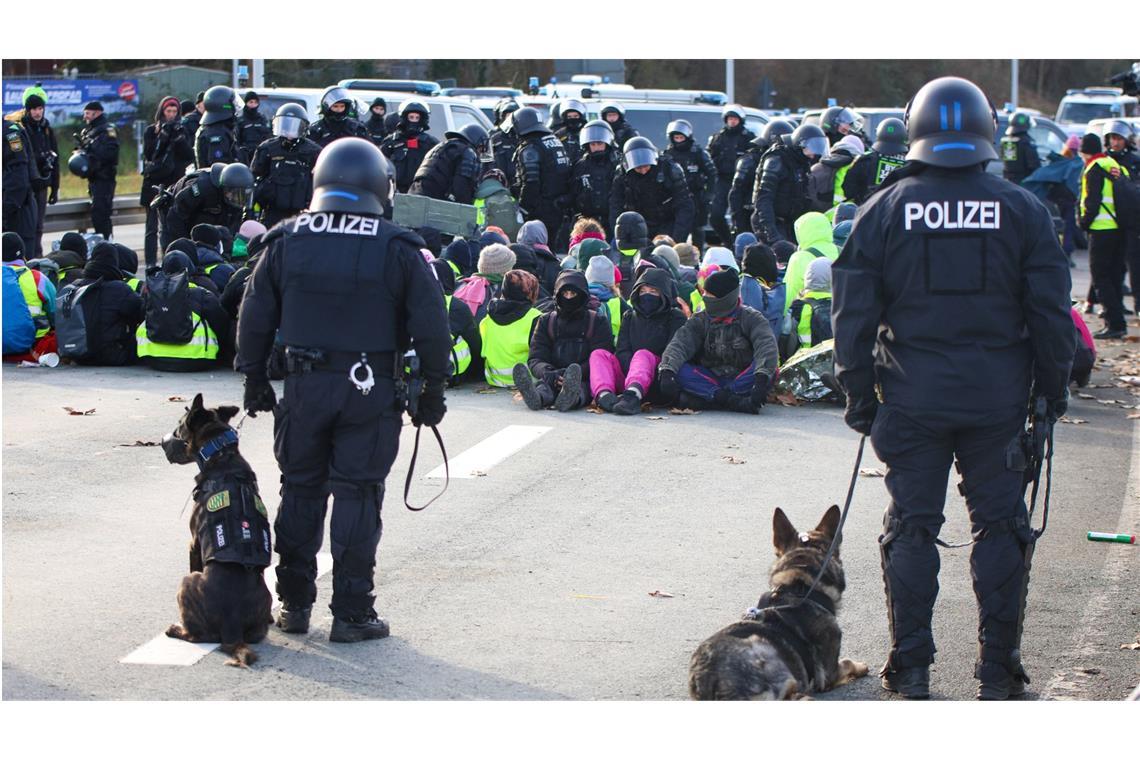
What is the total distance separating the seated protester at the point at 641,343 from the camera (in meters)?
10.9

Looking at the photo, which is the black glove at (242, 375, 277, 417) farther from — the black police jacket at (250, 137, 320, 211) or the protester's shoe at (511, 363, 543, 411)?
the black police jacket at (250, 137, 320, 211)

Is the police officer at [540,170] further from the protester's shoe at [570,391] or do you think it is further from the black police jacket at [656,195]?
the protester's shoe at [570,391]

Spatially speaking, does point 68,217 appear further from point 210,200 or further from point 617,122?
point 617,122

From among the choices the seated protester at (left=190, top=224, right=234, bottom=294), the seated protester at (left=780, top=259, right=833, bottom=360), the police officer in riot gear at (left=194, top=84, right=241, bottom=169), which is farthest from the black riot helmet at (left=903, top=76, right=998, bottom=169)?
the police officer in riot gear at (left=194, top=84, right=241, bottom=169)

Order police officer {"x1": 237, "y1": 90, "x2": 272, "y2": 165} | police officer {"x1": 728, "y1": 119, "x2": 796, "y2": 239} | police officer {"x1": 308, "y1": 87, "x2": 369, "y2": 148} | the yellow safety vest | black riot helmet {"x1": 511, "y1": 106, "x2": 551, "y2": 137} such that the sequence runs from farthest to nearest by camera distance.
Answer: police officer {"x1": 237, "y1": 90, "x2": 272, "y2": 165} → police officer {"x1": 728, "y1": 119, "x2": 796, "y2": 239} → police officer {"x1": 308, "y1": 87, "x2": 369, "y2": 148} → black riot helmet {"x1": 511, "y1": 106, "x2": 551, "y2": 137} → the yellow safety vest

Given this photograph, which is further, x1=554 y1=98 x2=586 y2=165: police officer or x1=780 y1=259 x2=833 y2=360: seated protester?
x1=554 y1=98 x2=586 y2=165: police officer

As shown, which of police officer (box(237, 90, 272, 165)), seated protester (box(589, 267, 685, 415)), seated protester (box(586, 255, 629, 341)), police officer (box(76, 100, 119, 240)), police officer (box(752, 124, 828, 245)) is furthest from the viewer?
police officer (box(76, 100, 119, 240))

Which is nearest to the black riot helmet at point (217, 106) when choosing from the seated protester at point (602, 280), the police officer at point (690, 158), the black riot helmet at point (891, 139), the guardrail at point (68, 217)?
the guardrail at point (68, 217)

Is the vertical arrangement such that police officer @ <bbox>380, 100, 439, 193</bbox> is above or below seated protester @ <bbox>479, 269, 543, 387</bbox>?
above

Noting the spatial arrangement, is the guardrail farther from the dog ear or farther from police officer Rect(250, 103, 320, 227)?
the dog ear

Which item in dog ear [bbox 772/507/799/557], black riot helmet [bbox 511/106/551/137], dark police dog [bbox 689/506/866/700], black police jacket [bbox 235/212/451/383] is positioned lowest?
dark police dog [bbox 689/506/866/700]

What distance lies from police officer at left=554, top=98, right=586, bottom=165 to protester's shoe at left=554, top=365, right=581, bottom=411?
21.5ft

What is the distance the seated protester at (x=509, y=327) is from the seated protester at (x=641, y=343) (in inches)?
27.5

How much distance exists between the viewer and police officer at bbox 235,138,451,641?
218 inches
